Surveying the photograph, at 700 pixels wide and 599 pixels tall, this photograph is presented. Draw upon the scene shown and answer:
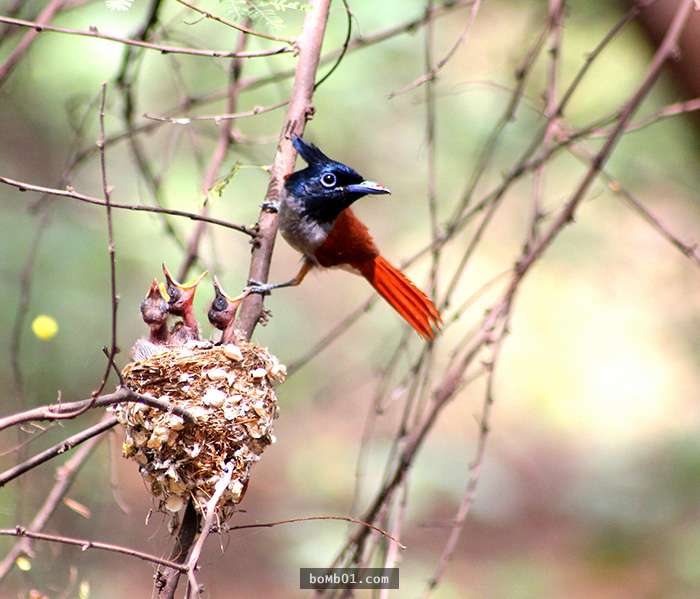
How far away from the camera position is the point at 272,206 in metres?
3.58

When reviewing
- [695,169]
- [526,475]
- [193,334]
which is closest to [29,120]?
[193,334]

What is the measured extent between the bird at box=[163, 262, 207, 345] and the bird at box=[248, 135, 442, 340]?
400 mm

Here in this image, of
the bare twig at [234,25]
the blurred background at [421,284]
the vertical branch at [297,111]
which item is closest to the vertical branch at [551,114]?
the blurred background at [421,284]

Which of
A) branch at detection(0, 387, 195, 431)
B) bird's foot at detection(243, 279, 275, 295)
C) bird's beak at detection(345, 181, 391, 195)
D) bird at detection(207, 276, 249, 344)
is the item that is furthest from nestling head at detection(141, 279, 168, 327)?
branch at detection(0, 387, 195, 431)

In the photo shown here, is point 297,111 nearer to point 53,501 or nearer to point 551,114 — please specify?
point 551,114

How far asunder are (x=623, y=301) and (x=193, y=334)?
10.1 metres

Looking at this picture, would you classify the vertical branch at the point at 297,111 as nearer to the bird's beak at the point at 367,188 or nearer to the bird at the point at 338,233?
the bird at the point at 338,233

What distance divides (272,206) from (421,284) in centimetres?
693

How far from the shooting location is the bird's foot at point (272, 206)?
3.57 m

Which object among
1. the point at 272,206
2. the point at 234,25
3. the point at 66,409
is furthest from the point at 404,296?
the point at 66,409

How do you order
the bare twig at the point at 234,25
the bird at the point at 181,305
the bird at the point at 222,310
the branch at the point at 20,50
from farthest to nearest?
the bird at the point at 181,305 → the bird at the point at 222,310 → the branch at the point at 20,50 → the bare twig at the point at 234,25

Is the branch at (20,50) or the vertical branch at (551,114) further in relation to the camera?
the vertical branch at (551,114)

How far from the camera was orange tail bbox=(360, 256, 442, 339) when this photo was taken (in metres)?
4.69

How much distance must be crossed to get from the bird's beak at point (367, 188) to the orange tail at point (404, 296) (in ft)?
1.44
